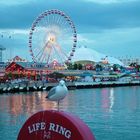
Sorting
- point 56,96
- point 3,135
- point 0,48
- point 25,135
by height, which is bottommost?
point 3,135

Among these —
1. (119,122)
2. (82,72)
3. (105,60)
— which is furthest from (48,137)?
(105,60)

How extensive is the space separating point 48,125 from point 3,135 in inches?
667

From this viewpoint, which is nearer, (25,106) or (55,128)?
(55,128)

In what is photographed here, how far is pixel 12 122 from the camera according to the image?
2825cm

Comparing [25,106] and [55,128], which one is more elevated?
[55,128]

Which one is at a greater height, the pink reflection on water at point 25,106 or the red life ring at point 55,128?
the red life ring at point 55,128

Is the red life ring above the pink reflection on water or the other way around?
above

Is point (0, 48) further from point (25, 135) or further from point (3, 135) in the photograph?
point (25, 135)

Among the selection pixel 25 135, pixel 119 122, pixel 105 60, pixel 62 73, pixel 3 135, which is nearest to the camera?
pixel 25 135

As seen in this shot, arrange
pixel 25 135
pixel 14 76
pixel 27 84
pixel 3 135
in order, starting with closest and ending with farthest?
pixel 25 135
pixel 3 135
pixel 27 84
pixel 14 76

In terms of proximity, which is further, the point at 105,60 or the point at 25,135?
the point at 105,60

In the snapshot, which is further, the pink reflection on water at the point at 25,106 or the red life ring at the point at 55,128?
the pink reflection on water at the point at 25,106

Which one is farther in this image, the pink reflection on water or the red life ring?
the pink reflection on water

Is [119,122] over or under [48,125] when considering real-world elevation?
under
